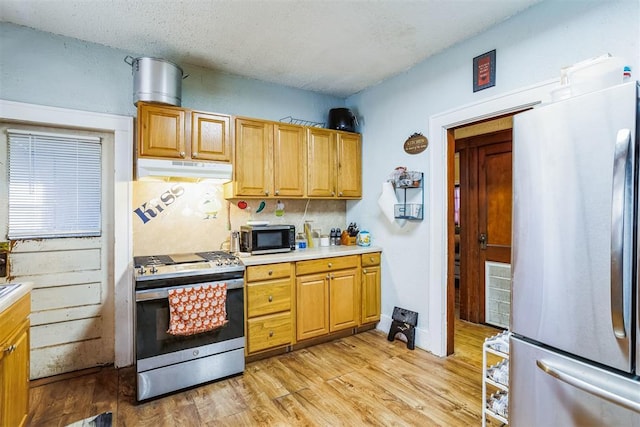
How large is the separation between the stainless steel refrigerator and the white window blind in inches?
121

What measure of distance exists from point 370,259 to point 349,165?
42.1 inches

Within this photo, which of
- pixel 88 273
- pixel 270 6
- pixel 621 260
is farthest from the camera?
pixel 88 273

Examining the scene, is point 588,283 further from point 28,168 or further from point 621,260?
point 28,168

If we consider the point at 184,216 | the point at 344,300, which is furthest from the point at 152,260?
the point at 344,300

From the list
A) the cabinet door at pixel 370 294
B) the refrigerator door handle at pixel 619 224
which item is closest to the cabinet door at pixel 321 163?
the cabinet door at pixel 370 294

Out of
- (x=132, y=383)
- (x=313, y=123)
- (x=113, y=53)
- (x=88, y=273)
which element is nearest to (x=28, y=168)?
(x=88, y=273)

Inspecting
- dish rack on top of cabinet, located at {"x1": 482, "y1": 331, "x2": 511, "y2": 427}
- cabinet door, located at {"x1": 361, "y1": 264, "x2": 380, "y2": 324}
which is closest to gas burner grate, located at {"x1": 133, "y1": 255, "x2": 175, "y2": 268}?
cabinet door, located at {"x1": 361, "y1": 264, "x2": 380, "y2": 324}

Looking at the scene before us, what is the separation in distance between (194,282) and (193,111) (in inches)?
56.3

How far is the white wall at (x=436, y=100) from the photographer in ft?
6.39

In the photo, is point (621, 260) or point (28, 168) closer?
point (621, 260)

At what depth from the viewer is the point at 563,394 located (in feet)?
4.27

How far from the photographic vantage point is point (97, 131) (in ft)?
9.00

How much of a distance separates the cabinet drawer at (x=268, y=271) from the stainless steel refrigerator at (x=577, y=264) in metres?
1.84

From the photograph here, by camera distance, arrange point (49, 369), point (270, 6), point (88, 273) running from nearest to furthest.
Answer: point (270, 6) → point (49, 369) → point (88, 273)
